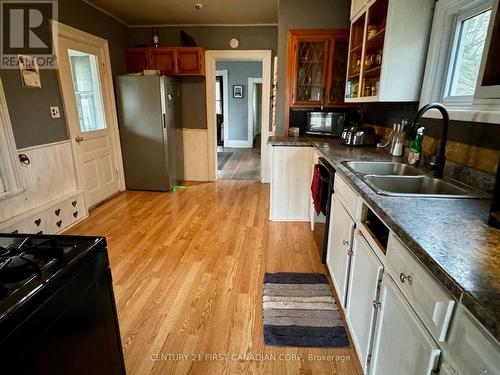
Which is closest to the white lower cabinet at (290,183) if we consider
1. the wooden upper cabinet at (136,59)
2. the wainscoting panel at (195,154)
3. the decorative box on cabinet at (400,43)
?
the decorative box on cabinet at (400,43)

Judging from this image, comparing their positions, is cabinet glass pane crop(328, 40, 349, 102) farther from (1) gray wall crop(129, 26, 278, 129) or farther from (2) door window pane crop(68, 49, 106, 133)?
(2) door window pane crop(68, 49, 106, 133)

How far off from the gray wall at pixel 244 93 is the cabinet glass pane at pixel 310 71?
473 centimetres

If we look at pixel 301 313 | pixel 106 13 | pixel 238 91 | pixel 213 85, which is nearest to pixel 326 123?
pixel 213 85

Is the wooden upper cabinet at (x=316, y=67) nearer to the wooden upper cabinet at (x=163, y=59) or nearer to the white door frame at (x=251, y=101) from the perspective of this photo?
the wooden upper cabinet at (x=163, y=59)

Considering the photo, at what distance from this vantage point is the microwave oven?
10.6ft

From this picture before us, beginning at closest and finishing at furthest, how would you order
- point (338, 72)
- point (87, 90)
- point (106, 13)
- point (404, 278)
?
point (404, 278)
point (338, 72)
point (87, 90)
point (106, 13)

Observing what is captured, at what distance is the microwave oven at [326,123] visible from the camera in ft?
10.6

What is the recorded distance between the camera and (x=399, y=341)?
3.03 feet

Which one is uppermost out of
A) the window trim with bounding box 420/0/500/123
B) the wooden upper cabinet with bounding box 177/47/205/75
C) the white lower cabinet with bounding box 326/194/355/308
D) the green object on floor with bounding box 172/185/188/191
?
the wooden upper cabinet with bounding box 177/47/205/75

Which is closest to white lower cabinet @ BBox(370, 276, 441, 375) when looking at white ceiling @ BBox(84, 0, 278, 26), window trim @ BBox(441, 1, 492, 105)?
window trim @ BBox(441, 1, 492, 105)

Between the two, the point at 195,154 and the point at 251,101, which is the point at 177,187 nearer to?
the point at 195,154

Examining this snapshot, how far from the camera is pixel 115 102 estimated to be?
13.0 feet

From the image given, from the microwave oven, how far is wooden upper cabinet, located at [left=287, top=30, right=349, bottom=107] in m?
0.14

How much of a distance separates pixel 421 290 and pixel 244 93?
301 inches
